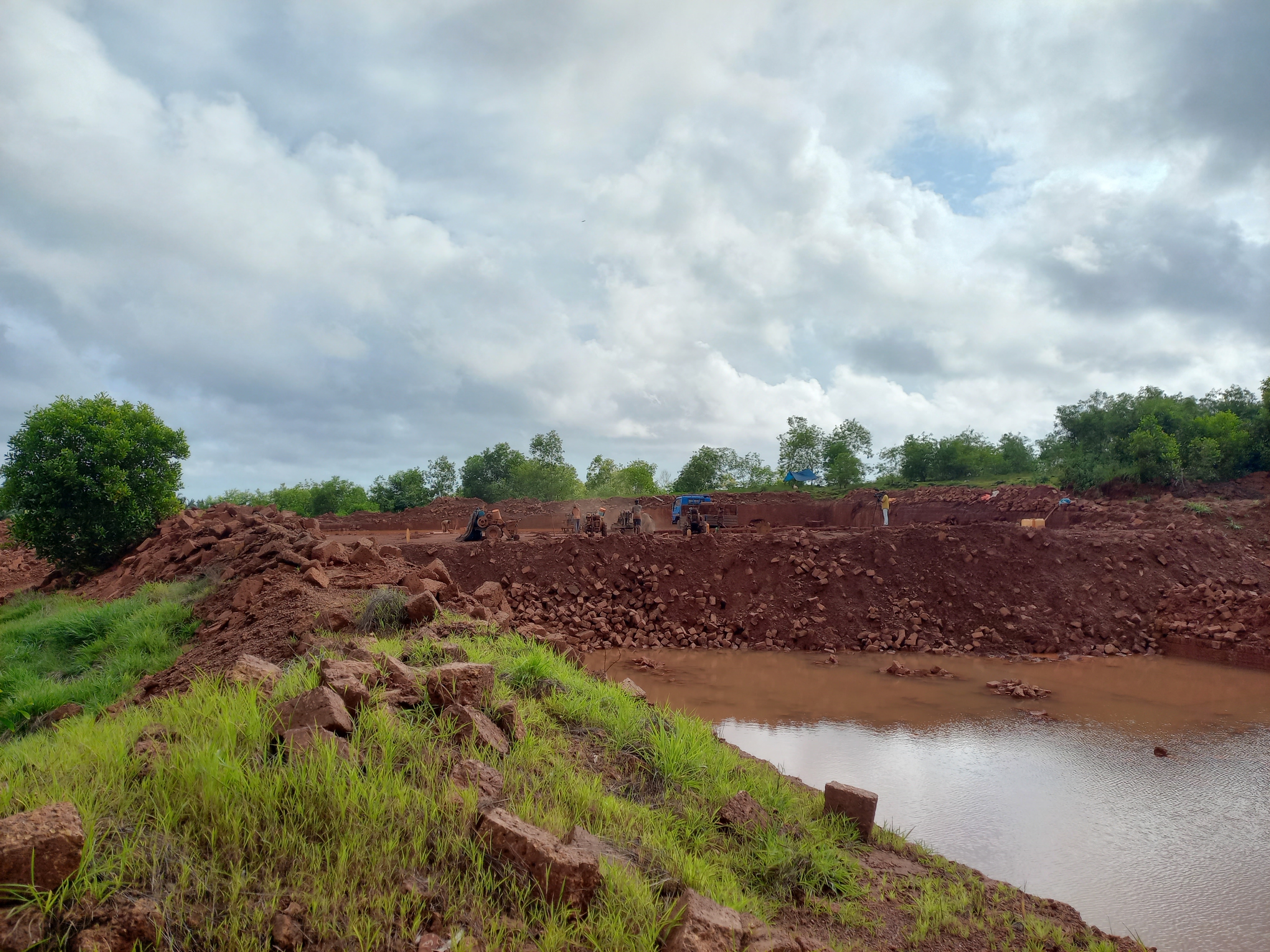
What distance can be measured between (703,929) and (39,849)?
2.42m

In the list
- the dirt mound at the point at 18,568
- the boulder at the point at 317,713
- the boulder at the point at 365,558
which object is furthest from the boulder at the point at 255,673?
the dirt mound at the point at 18,568

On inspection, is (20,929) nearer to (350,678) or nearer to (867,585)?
(350,678)

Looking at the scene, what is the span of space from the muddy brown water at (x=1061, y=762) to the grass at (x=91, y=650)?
703cm

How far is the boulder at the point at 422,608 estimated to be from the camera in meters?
6.92

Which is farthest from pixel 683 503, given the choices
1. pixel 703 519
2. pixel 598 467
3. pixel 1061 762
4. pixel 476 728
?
pixel 598 467

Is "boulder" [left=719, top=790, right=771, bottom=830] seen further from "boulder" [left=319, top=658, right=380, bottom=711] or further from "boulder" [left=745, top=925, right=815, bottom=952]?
"boulder" [left=319, top=658, right=380, bottom=711]

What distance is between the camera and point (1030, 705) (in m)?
10.9

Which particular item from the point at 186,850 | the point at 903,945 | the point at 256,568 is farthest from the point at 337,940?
the point at 256,568

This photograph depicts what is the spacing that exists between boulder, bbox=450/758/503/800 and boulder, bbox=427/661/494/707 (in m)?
0.63

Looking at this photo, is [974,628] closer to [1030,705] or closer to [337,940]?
[1030,705]

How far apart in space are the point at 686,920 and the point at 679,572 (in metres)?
14.7

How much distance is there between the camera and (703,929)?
278cm

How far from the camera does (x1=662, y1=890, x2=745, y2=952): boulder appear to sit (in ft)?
8.89

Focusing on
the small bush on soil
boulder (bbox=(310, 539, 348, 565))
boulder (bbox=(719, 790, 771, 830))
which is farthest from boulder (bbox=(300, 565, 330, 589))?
boulder (bbox=(719, 790, 771, 830))
